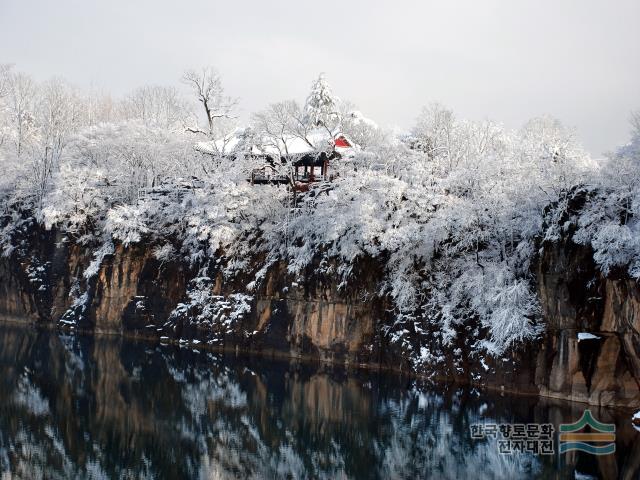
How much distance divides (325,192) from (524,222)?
13.3 meters

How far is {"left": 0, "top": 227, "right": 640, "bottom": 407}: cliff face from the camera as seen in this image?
24438mm

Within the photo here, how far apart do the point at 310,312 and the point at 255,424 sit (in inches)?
511

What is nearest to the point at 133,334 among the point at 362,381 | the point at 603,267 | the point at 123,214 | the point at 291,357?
the point at 123,214

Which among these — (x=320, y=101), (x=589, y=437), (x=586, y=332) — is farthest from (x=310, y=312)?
(x=320, y=101)

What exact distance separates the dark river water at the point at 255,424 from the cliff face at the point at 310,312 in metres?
1.50

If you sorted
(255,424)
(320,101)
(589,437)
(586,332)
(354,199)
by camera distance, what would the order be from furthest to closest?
(320,101), (354,199), (586,332), (255,424), (589,437)

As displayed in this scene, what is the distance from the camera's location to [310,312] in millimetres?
35406

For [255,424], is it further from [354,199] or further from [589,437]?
[354,199]

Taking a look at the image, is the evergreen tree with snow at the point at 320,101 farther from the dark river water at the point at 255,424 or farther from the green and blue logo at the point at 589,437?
the green and blue logo at the point at 589,437

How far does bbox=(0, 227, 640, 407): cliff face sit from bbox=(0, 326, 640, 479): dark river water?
1496mm

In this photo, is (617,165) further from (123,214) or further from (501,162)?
(123,214)

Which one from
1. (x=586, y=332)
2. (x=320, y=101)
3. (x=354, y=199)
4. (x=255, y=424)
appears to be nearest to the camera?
(x=255, y=424)

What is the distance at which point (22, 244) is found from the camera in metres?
47.3

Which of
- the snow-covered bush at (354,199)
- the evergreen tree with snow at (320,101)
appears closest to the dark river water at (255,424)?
the snow-covered bush at (354,199)
